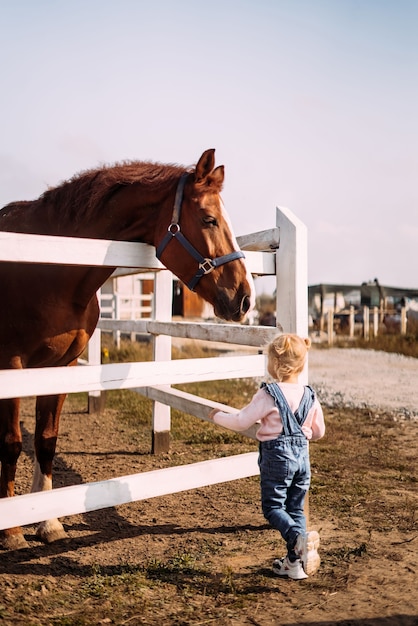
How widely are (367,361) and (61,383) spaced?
12.2m

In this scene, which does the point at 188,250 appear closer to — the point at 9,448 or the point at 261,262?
the point at 261,262

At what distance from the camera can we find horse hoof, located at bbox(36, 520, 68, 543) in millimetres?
3057

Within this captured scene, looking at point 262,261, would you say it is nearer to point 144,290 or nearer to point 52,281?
point 52,281

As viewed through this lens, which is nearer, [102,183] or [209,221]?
[209,221]

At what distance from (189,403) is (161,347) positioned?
125cm

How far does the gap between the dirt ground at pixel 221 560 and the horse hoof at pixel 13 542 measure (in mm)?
44

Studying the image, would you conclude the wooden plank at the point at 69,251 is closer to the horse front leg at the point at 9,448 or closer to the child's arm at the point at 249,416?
the child's arm at the point at 249,416

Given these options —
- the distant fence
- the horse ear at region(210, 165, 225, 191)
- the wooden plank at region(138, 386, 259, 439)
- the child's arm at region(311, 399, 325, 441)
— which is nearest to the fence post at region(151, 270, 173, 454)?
the wooden plank at region(138, 386, 259, 439)

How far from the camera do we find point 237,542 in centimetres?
300

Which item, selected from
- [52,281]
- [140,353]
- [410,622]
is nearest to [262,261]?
[52,281]

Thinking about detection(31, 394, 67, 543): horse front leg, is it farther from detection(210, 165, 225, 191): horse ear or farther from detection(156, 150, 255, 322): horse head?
detection(210, 165, 225, 191): horse ear

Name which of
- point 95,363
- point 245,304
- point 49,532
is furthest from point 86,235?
point 95,363

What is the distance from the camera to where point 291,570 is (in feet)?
8.14

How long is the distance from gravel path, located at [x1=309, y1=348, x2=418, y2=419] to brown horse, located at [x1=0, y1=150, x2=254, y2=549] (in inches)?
197
